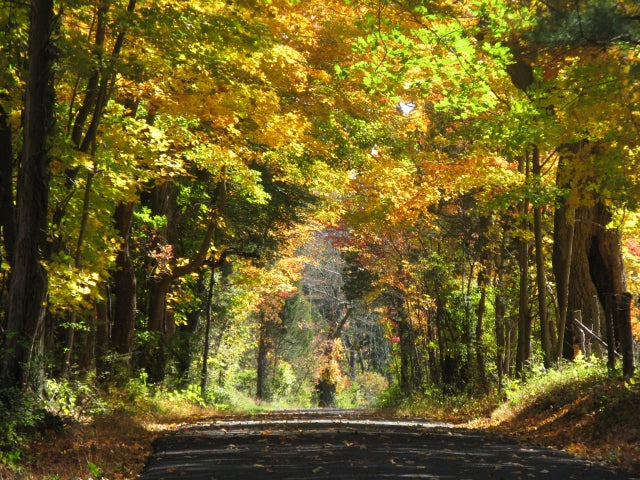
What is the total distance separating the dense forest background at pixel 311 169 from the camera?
10852 mm

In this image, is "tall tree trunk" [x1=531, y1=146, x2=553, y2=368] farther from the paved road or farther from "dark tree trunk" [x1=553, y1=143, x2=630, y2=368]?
the paved road

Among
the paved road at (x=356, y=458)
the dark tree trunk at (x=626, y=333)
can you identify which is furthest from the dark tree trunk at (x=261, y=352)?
the dark tree trunk at (x=626, y=333)

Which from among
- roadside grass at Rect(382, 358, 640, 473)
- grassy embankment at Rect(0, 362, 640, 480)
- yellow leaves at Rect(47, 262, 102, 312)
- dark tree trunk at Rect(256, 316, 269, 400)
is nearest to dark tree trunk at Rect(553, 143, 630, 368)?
roadside grass at Rect(382, 358, 640, 473)

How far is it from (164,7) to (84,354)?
26.4ft

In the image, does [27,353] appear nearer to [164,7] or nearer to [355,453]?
[355,453]

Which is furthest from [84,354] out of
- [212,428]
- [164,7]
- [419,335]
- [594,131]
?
[419,335]

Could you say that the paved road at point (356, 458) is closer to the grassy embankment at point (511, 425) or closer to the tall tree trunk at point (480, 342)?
the grassy embankment at point (511, 425)

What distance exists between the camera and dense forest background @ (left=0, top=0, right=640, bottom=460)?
10.9 metres

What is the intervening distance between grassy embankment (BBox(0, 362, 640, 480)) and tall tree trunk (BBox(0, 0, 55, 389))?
4.65 ft

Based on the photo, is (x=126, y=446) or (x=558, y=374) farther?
(x=558, y=374)

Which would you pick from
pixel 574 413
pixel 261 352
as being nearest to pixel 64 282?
pixel 574 413

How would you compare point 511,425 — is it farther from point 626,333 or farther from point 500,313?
point 500,313

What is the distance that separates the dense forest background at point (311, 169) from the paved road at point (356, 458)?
2.59 m

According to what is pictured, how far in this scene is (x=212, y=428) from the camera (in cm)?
1466
